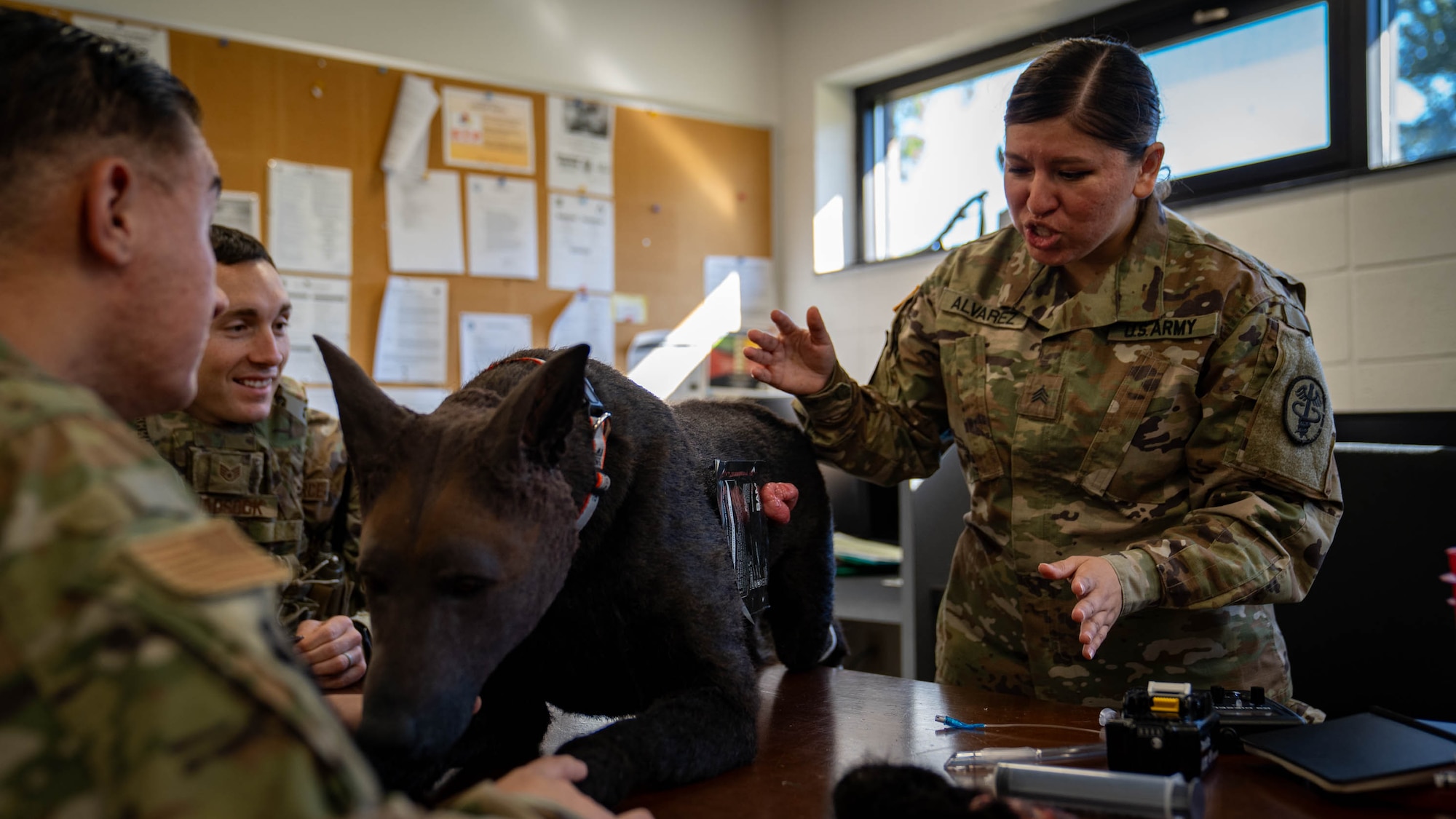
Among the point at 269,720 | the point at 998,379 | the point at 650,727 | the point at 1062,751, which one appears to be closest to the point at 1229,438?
the point at 998,379

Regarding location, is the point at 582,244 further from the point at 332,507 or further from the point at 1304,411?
the point at 1304,411

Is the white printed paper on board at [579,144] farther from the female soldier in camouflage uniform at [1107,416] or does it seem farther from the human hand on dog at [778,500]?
the human hand on dog at [778,500]

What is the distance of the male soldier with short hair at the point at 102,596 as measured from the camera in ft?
1.59

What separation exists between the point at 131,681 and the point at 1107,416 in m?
1.30

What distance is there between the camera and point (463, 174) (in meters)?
3.78

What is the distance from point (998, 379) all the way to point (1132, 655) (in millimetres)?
452

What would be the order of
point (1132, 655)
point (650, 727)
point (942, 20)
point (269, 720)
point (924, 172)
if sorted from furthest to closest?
point (924, 172) < point (942, 20) < point (1132, 655) < point (650, 727) < point (269, 720)

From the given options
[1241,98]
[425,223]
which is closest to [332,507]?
[425,223]

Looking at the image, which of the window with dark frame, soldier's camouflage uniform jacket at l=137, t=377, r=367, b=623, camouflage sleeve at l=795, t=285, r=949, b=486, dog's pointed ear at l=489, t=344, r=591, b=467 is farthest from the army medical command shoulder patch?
soldier's camouflage uniform jacket at l=137, t=377, r=367, b=623

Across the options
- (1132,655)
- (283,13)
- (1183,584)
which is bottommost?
(1132,655)

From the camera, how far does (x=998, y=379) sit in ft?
5.22

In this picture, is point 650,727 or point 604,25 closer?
point 650,727

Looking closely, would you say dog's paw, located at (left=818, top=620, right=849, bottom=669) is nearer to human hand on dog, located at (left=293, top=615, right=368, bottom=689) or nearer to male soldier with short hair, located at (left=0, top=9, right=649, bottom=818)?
human hand on dog, located at (left=293, top=615, right=368, bottom=689)

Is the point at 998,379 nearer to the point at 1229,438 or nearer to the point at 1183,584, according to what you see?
the point at 1229,438
